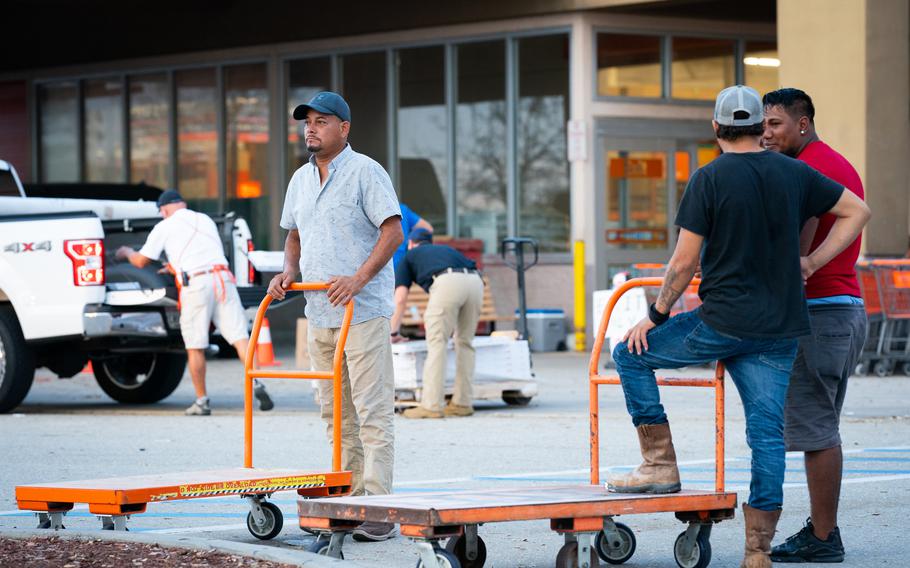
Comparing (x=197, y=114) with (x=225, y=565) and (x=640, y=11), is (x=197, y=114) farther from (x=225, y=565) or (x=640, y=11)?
(x=225, y=565)

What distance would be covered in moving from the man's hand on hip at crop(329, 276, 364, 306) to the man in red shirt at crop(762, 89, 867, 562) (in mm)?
2051

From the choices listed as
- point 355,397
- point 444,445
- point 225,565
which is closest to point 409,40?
point 444,445

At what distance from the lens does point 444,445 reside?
11.3 meters

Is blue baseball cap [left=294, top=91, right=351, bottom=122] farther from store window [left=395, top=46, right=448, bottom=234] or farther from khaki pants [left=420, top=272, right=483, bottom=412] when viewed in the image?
store window [left=395, top=46, right=448, bottom=234]

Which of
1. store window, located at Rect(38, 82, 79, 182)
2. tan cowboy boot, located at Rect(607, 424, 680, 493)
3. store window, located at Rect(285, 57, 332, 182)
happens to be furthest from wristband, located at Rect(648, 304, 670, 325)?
store window, located at Rect(38, 82, 79, 182)

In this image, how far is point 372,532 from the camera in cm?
729

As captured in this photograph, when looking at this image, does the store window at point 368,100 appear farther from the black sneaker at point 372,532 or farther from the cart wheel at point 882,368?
the black sneaker at point 372,532

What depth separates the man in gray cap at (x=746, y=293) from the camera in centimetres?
609

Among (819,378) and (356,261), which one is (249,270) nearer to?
(356,261)

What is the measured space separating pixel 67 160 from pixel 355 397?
22.8m

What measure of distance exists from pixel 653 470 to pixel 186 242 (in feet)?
25.2

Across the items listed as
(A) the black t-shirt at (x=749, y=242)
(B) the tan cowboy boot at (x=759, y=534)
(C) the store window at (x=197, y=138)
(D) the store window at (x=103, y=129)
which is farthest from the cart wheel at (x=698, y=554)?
(D) the store window at (x=103, y=129)

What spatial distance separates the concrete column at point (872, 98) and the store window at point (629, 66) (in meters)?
4.77

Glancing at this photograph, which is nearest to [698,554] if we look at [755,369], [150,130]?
[755,369]
